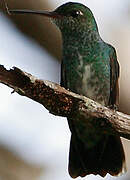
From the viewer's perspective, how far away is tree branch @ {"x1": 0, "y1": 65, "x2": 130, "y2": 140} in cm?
195

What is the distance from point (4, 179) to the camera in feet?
9.12

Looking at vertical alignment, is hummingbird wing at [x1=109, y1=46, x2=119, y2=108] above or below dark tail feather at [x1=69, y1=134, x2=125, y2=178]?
above

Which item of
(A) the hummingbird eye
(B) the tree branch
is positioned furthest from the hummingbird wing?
(B) the tree branch

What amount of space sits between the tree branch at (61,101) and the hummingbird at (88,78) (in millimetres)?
869

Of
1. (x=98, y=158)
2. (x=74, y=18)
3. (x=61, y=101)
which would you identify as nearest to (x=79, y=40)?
(x=74, y=18)

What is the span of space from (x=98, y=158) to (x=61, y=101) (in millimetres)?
1306

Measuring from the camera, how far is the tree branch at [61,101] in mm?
1946

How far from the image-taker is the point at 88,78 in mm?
3092

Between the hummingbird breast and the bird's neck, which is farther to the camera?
the bird's neck

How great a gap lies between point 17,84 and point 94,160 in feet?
4.71

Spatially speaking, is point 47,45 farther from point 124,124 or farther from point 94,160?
point 94,160

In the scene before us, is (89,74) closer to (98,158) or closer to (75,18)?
(75,18)

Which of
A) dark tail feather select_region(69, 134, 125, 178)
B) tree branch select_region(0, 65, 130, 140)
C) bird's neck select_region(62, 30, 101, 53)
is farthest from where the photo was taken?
bird's neck select_region(62, 30, 101, 53)

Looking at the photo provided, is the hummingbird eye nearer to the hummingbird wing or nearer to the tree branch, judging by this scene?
the hummingbird wing
